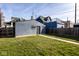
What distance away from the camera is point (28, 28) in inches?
810

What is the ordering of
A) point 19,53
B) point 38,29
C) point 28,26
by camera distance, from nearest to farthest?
point 19,53 → point 28,26 → point 38,29

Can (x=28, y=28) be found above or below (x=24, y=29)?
above

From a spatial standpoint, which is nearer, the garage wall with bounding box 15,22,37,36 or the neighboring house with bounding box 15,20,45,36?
the garage wall with bounding box 15,22,37,36

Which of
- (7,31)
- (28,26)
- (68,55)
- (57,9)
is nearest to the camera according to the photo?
(68,55)

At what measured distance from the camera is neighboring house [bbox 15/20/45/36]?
60.5 feet

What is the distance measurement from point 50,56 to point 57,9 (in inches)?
250

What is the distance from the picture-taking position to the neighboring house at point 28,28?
1845 centimetres

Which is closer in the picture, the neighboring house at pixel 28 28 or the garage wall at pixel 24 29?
the garage wall at pixel 24 29

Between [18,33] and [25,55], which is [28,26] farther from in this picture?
[25,55]

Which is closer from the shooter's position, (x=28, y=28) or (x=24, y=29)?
(x=24, y=29)

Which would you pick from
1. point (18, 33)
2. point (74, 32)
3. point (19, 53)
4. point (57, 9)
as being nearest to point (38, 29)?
point (18, 33)

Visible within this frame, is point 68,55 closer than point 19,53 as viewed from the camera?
Yes

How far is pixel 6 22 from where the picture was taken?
18391mm

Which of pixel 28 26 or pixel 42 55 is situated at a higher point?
pixel 28 26
